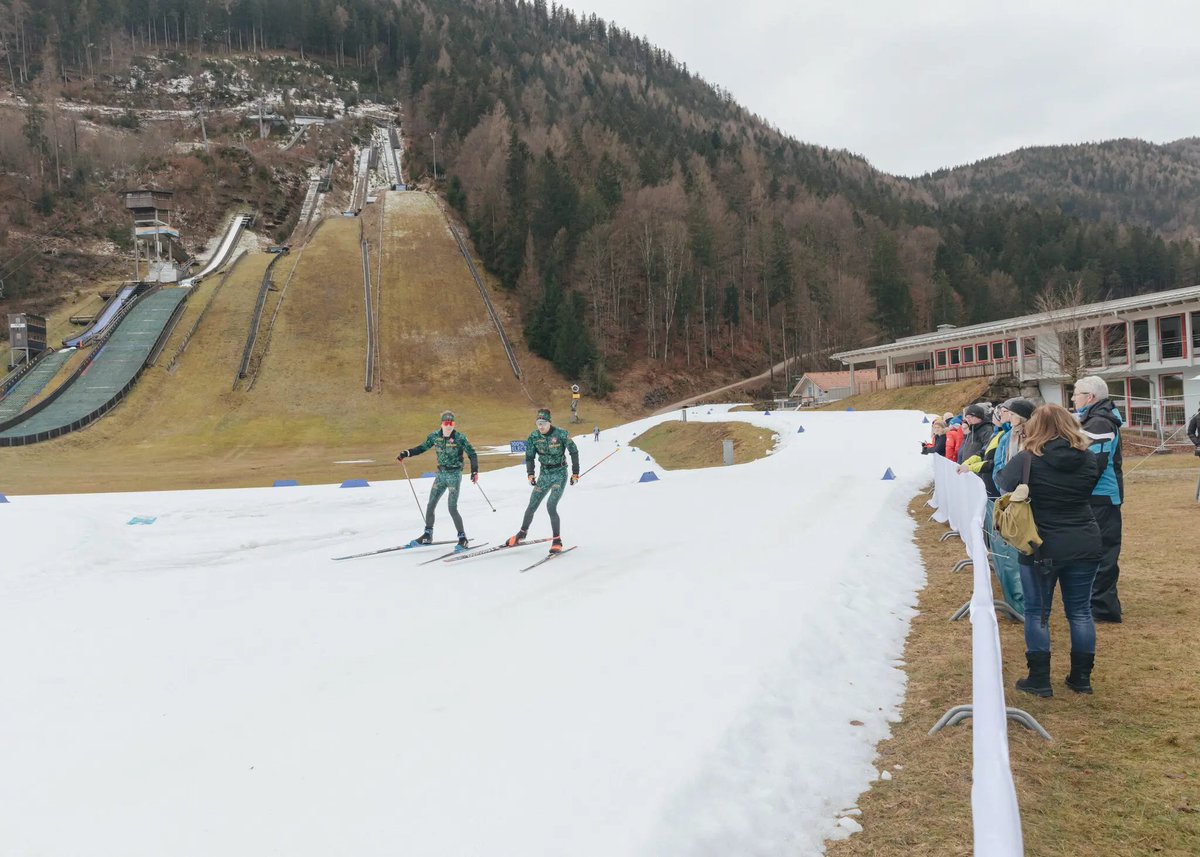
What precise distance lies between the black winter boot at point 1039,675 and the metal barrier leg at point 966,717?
441 millimetres

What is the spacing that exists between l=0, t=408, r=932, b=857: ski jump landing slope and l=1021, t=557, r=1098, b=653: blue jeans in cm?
124

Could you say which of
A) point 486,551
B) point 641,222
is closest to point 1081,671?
point 486,551

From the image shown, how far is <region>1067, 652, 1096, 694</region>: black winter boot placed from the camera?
551cm

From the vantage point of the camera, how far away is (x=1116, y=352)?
4022cm

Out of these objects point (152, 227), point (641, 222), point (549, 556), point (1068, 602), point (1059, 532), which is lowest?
point (549, 556)

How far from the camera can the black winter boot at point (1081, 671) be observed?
18.1 ft

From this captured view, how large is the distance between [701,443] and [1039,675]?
31844 millimetres

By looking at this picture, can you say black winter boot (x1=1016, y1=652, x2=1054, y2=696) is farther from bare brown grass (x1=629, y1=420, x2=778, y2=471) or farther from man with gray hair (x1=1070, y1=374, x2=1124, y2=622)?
bare brown grass (x1=629, y1=420, x2=778, y2=471)

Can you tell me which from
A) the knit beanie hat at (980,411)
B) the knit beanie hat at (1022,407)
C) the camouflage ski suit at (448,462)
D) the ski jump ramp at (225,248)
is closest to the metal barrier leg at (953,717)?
the knit beanie hat at (1022,407)

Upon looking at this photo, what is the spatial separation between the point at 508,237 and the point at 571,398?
2499cm

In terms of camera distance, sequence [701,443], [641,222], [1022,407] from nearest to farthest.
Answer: [1022,407]
[701,443]
[641,222]

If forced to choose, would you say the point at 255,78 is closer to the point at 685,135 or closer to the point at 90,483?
the point at 685,135

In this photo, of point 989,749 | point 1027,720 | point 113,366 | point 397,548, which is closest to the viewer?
point 989,749

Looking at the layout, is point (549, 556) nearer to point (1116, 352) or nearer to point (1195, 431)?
point (1195, 431)
